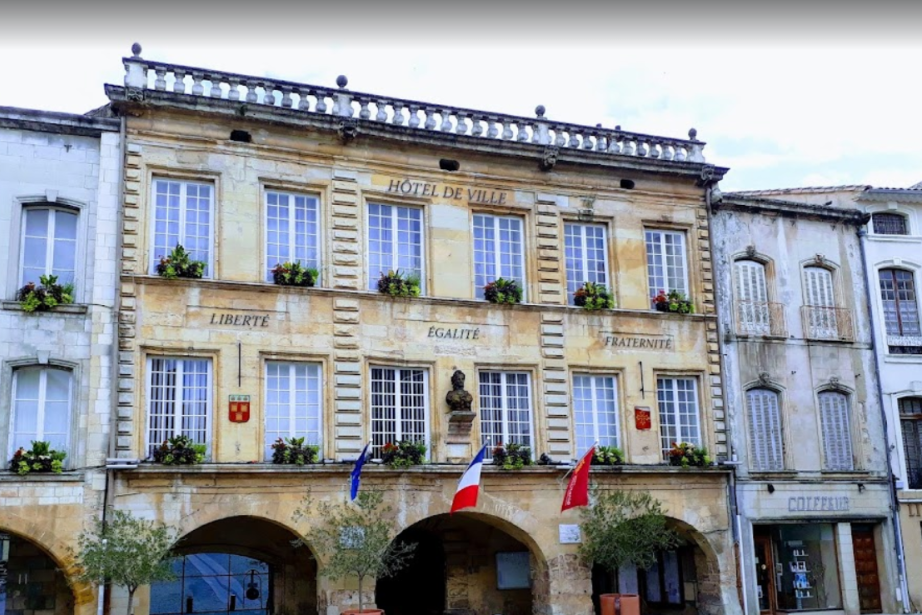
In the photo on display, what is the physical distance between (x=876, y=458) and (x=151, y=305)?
17.2 m

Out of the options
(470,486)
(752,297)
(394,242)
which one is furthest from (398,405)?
(752,297)

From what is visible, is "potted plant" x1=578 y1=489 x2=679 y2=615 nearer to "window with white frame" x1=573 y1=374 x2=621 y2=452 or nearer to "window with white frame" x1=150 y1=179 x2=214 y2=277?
"window with white frame" x1=573 y1=374 x2=621 y2=452

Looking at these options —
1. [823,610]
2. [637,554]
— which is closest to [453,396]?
[637,554]

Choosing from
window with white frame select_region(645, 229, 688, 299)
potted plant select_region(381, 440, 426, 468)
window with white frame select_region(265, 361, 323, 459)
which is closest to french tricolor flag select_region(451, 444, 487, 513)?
potted plant select_region(381, 440, 426, 468)

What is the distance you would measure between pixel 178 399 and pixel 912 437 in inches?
690

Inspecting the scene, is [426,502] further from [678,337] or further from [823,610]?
[823,610]

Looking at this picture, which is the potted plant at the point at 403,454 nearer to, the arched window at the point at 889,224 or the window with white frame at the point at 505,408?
the window with white frame at the point at 505,408

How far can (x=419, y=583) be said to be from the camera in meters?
26.7

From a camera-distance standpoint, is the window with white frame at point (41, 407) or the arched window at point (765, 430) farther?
the arched window at point (765, 430)

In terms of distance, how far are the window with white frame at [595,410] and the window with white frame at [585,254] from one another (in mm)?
2066

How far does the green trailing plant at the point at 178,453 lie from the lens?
66.9ft

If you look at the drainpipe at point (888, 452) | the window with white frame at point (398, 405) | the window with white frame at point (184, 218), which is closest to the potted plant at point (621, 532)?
the window with white frame at point (398, 405)

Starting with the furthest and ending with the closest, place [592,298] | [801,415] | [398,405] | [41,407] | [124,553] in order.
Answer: [801,415] → [592,298] → [398,405] → [41,407] → [124,553]

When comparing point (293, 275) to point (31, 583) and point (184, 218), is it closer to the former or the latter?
point (184, 218)
